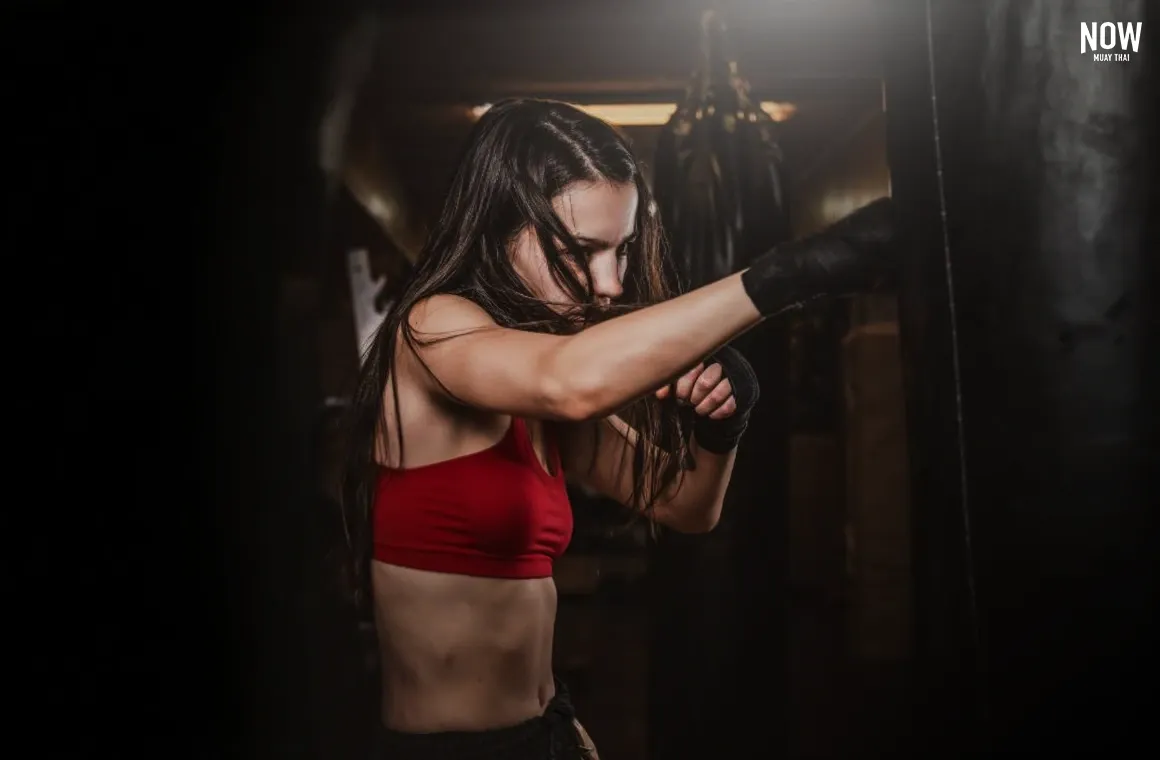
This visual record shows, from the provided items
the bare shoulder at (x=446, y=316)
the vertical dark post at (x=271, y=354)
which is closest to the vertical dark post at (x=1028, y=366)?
the bare shoulder at (x=446, y=316)

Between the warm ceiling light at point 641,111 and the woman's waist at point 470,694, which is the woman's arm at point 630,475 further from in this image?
the warm ceiling light at point 641,111

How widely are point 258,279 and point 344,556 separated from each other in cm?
54

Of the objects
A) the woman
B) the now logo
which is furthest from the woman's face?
the now logo

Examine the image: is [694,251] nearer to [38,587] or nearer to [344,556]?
[344,556]

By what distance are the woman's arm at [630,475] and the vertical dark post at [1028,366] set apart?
360 mm

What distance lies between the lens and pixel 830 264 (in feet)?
5.28

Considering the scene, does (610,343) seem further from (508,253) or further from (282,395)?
(282,395)

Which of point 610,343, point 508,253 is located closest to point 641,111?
point 508,253

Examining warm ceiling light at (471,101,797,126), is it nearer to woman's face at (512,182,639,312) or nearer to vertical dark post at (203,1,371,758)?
woman's face at (512,182,639,312)

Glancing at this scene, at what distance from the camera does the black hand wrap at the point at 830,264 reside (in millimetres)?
1547

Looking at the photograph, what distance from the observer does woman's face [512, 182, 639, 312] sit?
1.69 meters

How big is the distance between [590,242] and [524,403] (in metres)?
0.35

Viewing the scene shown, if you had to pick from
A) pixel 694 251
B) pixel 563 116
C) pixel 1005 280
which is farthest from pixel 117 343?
pixel 1005 280

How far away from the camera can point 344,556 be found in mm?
1747
